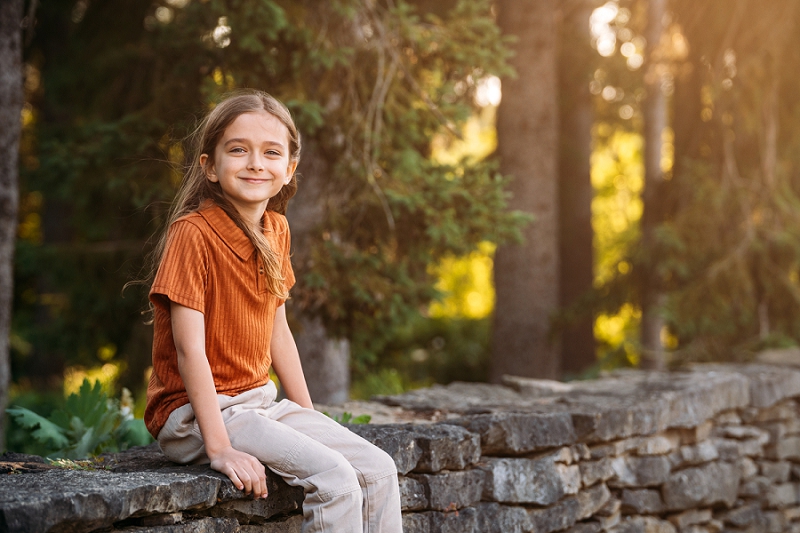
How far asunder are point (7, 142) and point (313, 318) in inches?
81.9

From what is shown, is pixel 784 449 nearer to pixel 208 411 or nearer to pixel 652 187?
pixel 652 187

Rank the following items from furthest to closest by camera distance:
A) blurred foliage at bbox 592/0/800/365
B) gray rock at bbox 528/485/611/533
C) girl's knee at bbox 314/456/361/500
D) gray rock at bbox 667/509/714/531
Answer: blurred foliage at bbox 592/0/800/365
gray rock at bbox 667/509/714/531
gray rock at bbox 528/485/611/533
girl's knee at bbox 314/456/361/500

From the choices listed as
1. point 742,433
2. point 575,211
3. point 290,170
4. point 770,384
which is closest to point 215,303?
point 290,170

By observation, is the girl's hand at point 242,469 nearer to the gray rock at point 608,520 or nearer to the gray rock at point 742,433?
the gray rock at point 608,520

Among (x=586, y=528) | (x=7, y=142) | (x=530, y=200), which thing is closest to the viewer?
(x=586, y=528)

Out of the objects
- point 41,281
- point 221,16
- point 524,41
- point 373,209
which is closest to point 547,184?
point 524,41

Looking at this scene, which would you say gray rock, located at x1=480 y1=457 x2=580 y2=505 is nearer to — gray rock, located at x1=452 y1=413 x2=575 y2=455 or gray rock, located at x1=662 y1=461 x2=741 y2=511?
gray rock, located at x1=452 y1=413 x2=575 y2=455

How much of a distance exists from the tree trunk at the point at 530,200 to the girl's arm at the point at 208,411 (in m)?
5.37

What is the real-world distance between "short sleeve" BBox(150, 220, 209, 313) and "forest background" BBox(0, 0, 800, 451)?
3.02ft

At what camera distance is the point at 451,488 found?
10.1 ft

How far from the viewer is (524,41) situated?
743cm

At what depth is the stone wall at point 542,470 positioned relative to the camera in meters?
2.24

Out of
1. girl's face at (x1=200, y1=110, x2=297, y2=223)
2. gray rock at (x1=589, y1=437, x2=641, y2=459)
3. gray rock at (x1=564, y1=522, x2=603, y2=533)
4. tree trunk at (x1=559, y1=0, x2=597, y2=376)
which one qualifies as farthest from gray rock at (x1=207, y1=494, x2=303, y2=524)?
tree trunk at (x1=559, y1=0, x2=597, y2=376)

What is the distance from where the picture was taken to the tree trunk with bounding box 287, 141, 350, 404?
521 cm
